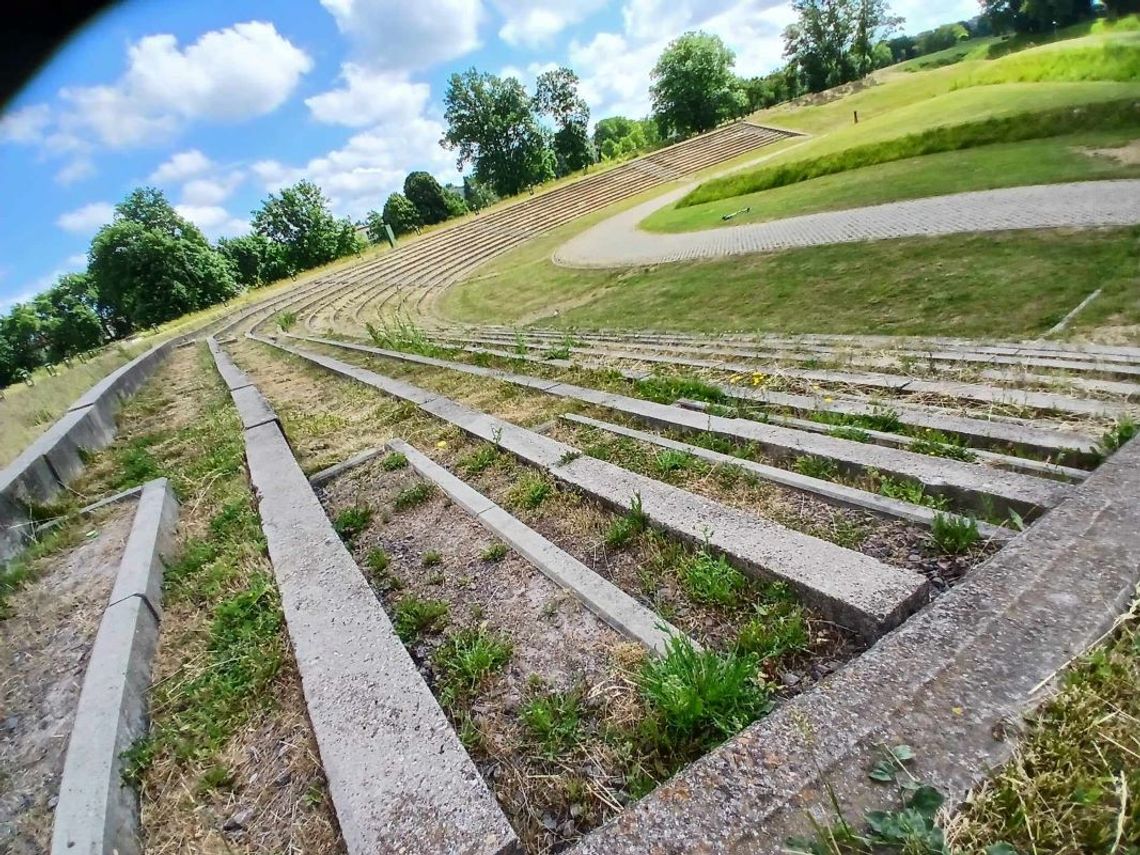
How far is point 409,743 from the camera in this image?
5.08 ft

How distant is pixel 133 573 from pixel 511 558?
2.01m

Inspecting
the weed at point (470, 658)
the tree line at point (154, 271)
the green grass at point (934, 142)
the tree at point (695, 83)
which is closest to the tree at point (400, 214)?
the tree line at point (154, 271)

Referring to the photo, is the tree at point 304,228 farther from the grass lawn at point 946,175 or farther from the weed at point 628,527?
the weed at point 628,527

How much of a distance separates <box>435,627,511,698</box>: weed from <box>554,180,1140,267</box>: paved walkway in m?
12.2

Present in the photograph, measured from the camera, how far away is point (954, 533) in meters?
1.93

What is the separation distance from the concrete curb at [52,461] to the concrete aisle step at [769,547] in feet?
11.8

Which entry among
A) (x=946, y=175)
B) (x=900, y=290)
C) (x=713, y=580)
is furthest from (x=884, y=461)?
(x=946, y=175)

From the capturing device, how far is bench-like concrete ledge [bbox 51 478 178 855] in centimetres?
152

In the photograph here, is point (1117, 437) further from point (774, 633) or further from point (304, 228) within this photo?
point (304, 228)

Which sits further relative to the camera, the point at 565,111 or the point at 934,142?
the point at 565,111

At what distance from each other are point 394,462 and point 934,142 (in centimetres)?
2541

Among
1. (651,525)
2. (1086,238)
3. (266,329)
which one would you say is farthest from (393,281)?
(651,525)

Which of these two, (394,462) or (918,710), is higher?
(394,462)

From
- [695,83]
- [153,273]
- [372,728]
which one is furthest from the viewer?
[695,83]
